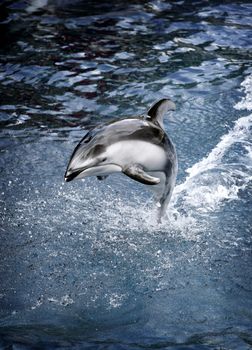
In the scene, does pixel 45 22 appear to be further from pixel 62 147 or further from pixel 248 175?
pixel 248 175

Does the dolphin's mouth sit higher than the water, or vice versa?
the dolphin's mouth

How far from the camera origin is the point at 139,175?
4742mm

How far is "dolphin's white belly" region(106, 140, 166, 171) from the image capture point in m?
4.87

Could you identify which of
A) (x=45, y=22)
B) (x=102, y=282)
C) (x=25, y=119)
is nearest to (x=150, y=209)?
(x=102, y=282)

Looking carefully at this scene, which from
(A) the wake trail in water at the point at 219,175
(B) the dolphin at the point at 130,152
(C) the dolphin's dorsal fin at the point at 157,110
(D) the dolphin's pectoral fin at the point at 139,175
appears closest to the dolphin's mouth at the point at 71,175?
(B) the dolphin at the point at 130,152

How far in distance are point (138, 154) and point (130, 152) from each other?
88 mm

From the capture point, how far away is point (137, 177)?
4.74 m

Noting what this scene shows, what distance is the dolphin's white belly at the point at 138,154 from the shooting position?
4871 mm

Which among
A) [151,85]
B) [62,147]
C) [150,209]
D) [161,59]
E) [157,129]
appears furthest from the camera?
[161,59]

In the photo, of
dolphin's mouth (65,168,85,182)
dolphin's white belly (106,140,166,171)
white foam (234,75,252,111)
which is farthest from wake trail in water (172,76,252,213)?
dolphin's mouth (65,168,85,182)

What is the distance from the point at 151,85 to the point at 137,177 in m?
5.06

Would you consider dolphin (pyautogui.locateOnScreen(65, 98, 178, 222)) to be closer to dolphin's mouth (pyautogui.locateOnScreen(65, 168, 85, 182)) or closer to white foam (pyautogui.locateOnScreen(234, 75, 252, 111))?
dolphin's mouth (pyautogui.locateOnScreen(65, 168, 85, 182))

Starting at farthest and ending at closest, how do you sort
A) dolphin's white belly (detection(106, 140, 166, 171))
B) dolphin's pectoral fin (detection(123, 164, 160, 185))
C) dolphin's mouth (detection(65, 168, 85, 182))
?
dolphin's white belly (detection(106, 140, 166, 171)) < dolphin's pectoral fin (detection(123, 164, 160, 185)) < dolphin's mouth (detection(65, 168, 85, 182))

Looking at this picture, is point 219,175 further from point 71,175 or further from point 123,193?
point 71,175
